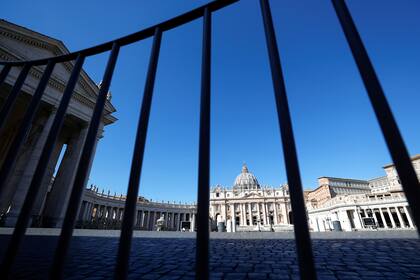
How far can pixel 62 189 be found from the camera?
15.4 meters

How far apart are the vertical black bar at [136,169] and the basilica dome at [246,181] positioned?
105746 mm

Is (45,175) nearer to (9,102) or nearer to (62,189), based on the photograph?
(62,189)

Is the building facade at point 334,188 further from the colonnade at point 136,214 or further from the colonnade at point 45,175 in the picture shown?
the colonnade at point 45,175

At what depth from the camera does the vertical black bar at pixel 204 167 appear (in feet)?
3.35

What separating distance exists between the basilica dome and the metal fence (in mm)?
105687

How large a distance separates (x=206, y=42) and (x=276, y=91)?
2.39 feet

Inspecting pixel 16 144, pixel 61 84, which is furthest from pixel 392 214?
pixel 16 144

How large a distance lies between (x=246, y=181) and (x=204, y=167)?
360ft

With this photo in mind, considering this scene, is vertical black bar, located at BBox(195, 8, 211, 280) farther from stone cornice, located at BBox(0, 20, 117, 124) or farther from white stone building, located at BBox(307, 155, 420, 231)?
white stone building, located at BBox(307, 155, 420, 231)

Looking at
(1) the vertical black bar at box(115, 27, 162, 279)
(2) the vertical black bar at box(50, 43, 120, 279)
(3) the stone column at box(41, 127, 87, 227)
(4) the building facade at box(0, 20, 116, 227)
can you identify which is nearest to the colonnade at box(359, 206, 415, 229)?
(3) the stone column at box(41, 127, 87, 227)

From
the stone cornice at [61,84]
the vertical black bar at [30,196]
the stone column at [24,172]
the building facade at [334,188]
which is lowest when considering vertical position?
the vertical black bar at [30,196]

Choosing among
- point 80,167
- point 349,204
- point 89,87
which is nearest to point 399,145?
point 80,167

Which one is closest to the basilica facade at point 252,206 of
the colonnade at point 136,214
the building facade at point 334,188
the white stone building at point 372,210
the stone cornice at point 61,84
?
the building facade at point 334,188

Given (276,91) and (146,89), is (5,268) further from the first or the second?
(276,91)
